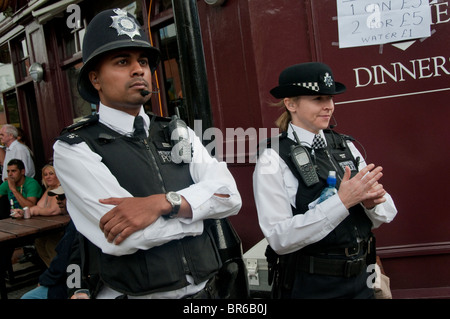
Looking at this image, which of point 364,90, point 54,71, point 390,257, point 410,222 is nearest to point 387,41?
point 364,90

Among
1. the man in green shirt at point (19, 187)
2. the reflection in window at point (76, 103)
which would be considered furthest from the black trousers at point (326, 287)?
the reflection in window at point (76, 103)

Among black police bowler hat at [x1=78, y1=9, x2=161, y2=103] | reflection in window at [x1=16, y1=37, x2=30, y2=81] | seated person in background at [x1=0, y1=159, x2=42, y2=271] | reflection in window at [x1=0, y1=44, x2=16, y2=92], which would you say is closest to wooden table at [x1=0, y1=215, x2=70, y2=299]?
seated person in background at [x1=0, y1=159, x2=42, y2=271]

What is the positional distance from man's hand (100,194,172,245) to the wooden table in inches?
115

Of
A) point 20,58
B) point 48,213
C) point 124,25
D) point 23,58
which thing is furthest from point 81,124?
point 20,58

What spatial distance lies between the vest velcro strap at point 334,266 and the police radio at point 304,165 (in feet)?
1.33

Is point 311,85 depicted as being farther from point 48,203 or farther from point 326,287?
point 48,203

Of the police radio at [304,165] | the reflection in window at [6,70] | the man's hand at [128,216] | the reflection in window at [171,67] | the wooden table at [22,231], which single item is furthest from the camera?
the reflection in window at [6,70]

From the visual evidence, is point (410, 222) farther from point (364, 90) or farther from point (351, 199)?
point (351, 199)

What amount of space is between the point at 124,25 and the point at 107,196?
81 centimetres

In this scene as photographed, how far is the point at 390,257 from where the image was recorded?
357 cm

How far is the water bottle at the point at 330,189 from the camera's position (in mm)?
1908

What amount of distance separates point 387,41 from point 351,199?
7.28ft

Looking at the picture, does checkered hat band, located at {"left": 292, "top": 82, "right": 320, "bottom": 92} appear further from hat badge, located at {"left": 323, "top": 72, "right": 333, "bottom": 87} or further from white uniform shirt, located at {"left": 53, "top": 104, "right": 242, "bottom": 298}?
white uniform shirt, located at {"left": 53, "top": 104, "right": 242, "bottom": 298}

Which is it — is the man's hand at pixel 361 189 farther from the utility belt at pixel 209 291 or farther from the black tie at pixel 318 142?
the utility belt at pixel 209 291
